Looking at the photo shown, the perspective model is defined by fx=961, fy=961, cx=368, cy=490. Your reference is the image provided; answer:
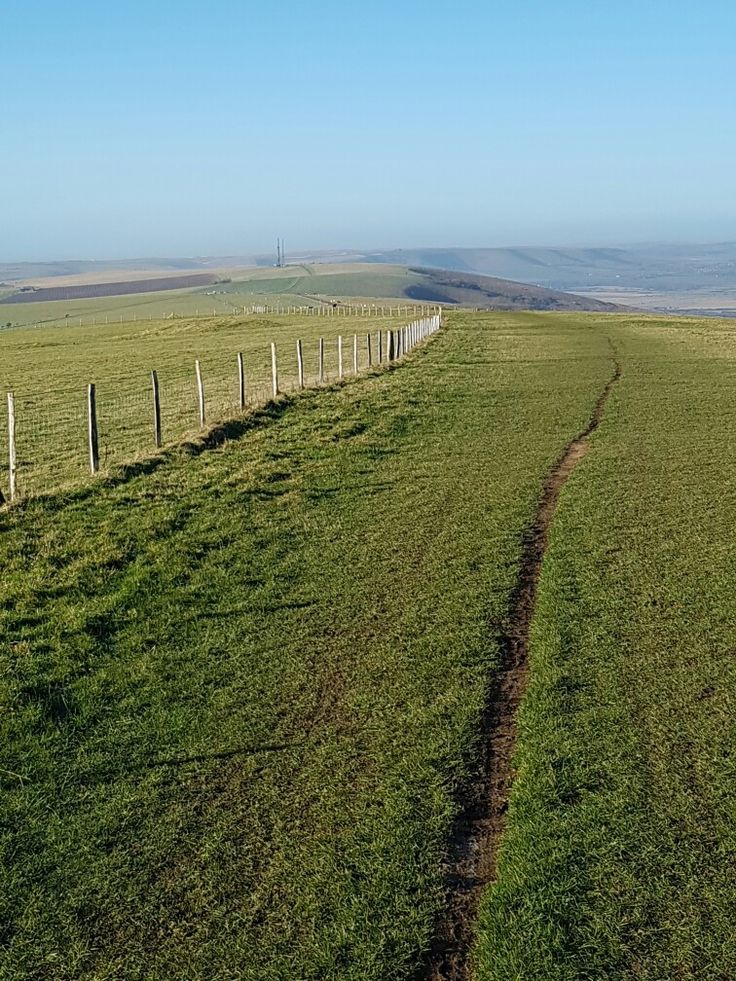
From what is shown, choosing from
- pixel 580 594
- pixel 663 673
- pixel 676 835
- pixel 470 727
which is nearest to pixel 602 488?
pixel 580 594

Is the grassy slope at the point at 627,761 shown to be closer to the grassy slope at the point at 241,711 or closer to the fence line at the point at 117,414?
the grassy slope at the point at 241,711

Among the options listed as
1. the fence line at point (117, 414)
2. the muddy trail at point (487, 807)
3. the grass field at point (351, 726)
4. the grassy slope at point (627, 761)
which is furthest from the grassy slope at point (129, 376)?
the grassy slope at point (627, 761)

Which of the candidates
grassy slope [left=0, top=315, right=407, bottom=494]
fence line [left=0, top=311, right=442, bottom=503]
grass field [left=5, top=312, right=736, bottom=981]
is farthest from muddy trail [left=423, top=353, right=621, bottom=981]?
grassy slope [left=0, top=315, right=407, bottom=494]

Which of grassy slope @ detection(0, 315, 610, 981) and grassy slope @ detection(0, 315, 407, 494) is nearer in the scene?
grassy slope @ detection(0, 315, 610, 981)

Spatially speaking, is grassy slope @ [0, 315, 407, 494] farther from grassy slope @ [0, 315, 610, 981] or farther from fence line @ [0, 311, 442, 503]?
grassy slope @ [0, 315, 610, 981]

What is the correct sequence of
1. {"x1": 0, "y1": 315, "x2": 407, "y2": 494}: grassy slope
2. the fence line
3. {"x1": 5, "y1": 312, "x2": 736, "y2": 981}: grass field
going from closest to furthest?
{"x1": 5, "y1": 312, "x2": 736, "y2": 981}: grass field → the fence line → {"x1": 0, "y1": 315, "x2": 407, "y2": 494}: grassy slope
